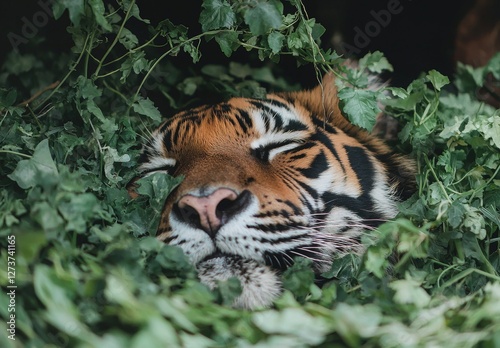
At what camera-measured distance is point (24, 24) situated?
114 inches

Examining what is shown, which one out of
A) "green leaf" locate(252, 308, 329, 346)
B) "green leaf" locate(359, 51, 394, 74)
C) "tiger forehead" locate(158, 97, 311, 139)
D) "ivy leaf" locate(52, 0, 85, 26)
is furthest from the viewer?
"green leaf" locate(359, 51, 394, 74)

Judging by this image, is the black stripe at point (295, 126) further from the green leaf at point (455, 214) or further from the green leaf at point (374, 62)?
the green leaf at point (455, 214)

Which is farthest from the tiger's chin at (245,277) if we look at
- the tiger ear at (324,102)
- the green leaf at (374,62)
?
the green leaf at (374,62)

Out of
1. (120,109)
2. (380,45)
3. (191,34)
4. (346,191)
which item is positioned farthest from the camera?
(380,45)

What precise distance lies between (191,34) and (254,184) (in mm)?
1360

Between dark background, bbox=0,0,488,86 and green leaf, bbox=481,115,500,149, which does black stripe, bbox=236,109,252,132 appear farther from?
dark background, bbox=0,0,488,86

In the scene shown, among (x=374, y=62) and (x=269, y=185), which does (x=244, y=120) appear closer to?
(x=269, y=185)

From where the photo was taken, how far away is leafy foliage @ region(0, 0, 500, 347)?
1.41 metres

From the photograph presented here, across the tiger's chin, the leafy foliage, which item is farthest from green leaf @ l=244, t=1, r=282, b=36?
the tiger's chin

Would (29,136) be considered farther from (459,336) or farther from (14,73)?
(459,336)

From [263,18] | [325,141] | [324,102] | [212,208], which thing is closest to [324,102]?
[324,102]

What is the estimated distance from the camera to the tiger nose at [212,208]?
1.91 m

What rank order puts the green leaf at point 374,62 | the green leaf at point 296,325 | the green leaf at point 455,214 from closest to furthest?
the green leaf at point 296,325 → the green leaf at point 455,214 → the green leaf at point 374,62

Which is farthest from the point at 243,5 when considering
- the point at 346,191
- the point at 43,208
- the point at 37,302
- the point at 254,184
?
the point at 37,302
